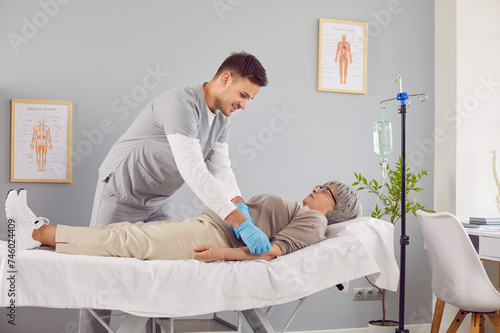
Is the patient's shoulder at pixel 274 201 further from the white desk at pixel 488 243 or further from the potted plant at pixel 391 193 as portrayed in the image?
the white desk at pixel 488 243

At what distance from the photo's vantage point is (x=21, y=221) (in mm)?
1603

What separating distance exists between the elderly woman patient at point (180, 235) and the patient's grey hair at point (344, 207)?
0.19 m

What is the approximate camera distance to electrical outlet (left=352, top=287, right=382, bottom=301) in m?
2.89

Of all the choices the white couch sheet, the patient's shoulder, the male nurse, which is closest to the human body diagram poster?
the male nurse

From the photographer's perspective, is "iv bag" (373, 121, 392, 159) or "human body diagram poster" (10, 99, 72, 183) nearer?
"iv bag" (373, 121, 392, 159)

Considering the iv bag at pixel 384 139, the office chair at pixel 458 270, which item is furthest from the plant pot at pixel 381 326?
the iv bag at pixel 384 139

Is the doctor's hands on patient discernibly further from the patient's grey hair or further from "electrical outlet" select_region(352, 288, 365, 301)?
"electrical outlet" select_region(352, 288, 365, 301)

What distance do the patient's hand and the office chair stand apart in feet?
3.59

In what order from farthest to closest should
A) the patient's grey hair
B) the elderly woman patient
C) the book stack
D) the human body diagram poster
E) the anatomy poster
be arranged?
1. the anatomy poster
2. the book stack
3. the human body diagram poster
4. the patient's grey hair
5. the elderly woman patient

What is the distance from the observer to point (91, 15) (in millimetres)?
2531

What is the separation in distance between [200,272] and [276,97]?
1450mm

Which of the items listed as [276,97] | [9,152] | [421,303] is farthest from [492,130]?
[9,152]

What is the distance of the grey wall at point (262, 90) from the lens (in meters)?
2.47

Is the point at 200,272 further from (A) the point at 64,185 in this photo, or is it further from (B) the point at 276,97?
(B) the point at 276,97
